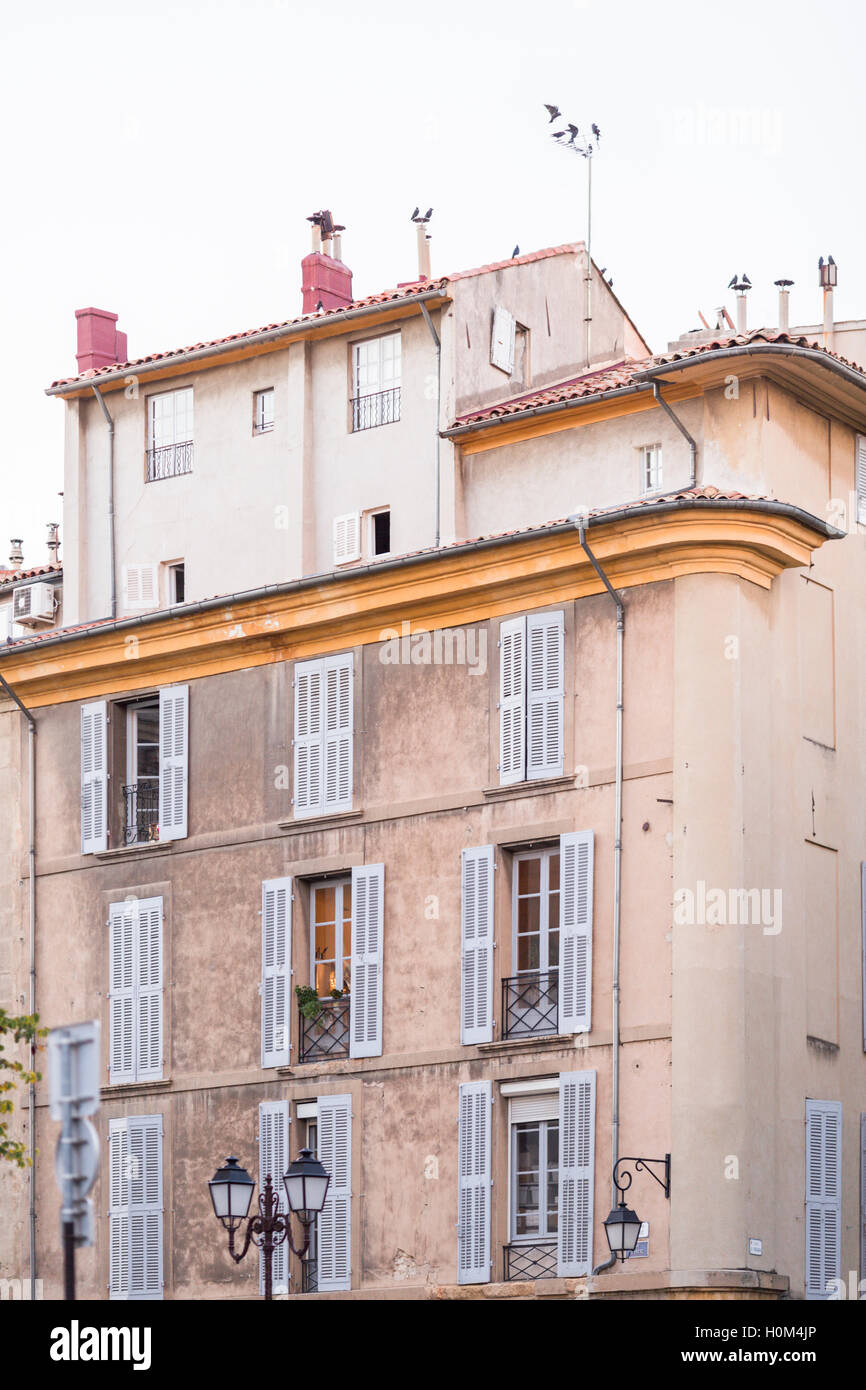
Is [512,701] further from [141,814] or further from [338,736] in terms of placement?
[141,814]

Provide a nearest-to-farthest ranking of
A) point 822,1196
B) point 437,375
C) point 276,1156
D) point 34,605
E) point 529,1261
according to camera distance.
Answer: point 529,1261, point 822,1196, point 276,1156, point 437,375, point 34,605

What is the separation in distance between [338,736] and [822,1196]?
7.54 meters

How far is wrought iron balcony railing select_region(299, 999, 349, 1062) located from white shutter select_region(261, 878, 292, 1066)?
0.22 meters

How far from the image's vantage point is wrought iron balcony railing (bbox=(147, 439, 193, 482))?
117 feet

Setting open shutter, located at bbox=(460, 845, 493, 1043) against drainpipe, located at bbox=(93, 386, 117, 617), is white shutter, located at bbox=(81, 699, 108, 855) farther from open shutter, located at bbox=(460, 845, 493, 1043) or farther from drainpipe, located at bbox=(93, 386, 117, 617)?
open shutter, located at bbox=(460, 845, 493, 1043)

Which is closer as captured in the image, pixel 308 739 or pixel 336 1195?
pixel 336 1195

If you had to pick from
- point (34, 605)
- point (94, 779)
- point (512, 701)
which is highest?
point (34, 605)

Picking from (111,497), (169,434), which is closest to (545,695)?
(169,434)

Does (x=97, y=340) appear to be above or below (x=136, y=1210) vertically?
above

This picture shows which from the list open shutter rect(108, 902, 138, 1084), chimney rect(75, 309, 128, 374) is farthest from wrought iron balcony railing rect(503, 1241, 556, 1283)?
chimney rect(75, 309, 128, 374)

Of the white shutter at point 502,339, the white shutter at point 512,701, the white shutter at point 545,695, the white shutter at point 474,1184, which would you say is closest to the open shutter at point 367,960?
the white shutter at point 474,1184

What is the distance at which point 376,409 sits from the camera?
34031mm

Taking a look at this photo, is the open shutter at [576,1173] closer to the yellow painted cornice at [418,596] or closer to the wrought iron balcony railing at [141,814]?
the yellow painted cornice at [418,596]

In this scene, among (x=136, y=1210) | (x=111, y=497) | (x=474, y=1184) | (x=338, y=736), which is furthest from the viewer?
(x=111, y=497)
